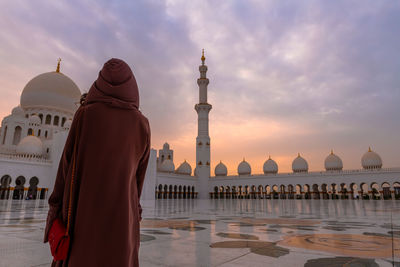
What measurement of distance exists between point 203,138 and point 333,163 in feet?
43.5

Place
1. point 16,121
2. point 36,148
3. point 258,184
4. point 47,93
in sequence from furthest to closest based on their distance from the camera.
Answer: point 258,184 → point 47,93 → point 16,121 → point 36,148

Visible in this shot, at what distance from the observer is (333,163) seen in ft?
83.9

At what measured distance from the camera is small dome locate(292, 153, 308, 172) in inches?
1054

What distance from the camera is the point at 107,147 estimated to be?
1282mm

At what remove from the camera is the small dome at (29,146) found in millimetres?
21562

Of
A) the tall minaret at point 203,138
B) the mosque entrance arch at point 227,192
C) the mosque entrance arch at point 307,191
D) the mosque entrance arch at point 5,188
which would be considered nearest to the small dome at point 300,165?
the mosque entrance arch at point 307,191

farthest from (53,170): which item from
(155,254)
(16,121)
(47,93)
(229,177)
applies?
(155,254)

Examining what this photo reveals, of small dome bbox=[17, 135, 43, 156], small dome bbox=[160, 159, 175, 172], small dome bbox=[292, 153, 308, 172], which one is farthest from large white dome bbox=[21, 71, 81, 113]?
small dome bbox=[292, 153, 308, 172]

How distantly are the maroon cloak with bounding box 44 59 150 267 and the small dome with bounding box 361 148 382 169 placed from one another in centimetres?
2796

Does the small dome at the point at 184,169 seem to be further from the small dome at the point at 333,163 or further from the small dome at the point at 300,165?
the small dome at the point at 333,163

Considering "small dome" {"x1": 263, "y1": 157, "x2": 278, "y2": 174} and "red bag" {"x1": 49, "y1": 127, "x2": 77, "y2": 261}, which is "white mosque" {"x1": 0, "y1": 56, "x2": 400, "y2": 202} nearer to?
"small dome" {"x1": 263, "y1": 157, "x2": 278, "y2": 174}

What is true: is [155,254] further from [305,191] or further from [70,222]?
[305,191]

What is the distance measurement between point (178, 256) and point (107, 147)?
4.28 feet

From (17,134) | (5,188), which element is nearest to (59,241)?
(5,188)
